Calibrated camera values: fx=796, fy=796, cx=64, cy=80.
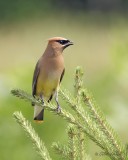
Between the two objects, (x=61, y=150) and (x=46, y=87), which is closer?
(x=61, y=150)

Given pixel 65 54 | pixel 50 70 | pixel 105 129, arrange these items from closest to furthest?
pixel 105 129
pixel 50 70
pixel 65 54

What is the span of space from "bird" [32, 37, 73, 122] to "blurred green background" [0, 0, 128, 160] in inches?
16.9

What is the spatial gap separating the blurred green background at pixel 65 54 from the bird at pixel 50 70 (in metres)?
0.43

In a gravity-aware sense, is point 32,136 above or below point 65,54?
above

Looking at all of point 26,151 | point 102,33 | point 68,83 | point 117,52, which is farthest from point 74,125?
point 102,33

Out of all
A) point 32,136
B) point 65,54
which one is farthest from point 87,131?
point 65,54

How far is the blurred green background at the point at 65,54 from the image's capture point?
4965mm

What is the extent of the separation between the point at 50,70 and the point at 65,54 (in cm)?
873

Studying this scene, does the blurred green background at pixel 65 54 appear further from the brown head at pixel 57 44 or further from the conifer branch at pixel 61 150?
the conifer branch at pixel 61 150

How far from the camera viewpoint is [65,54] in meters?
12.6

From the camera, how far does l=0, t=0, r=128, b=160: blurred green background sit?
4965mm

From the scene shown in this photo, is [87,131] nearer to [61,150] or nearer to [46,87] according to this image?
[61,150]

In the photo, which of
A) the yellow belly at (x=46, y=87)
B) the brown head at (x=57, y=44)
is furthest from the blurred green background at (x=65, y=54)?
the brown head at (x=57, y=44)

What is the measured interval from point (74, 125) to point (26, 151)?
6.77 ft
